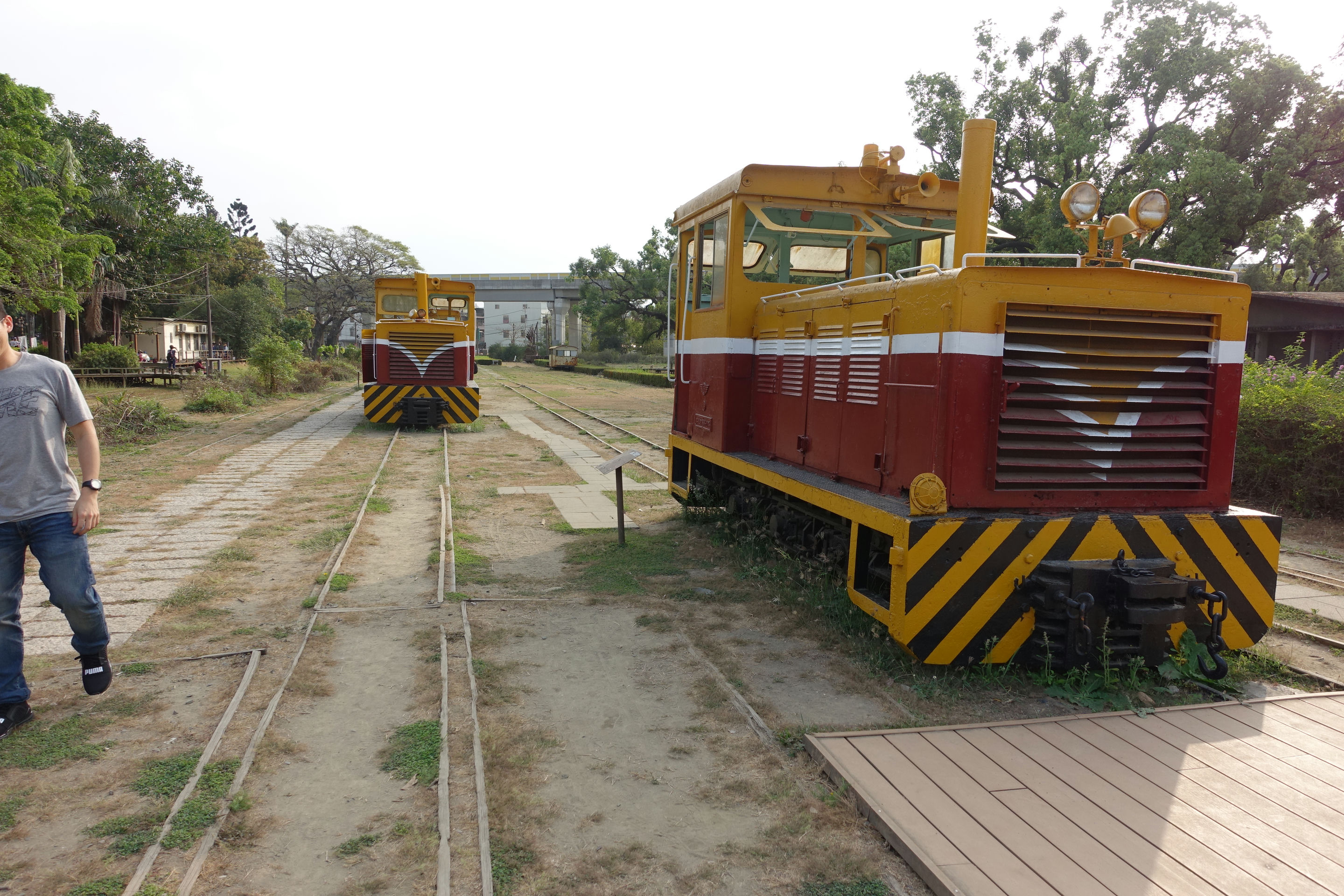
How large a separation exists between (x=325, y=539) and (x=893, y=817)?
6413mm

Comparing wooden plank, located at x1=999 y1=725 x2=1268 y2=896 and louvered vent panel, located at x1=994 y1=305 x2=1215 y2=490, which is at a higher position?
louvered vent panel, located at x1=994 y1=305 x2=1215 y2=490

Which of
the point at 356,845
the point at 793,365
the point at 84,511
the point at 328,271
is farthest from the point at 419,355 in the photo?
the point at 328,271

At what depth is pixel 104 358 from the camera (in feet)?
100.0

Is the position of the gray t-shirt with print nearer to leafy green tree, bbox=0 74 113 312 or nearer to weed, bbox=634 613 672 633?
weed, bbox=634 613 672 633

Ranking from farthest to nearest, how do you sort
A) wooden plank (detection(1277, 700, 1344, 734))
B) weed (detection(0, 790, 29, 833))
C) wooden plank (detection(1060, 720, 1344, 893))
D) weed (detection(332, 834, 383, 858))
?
wooden plank (detection(1277, 700, 1344, 734))
weed (detection(0, 790, 29, 833))
weed (detection(332, 834, 383, 858))
wooden plank (detection(1060, 720, 1344, 893))

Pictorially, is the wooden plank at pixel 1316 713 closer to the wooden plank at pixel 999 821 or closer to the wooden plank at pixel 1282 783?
the wooden plank at pixel 1282 783

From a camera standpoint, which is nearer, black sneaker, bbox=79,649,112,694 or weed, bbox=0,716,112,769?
weed, bbox=0,716,112,769

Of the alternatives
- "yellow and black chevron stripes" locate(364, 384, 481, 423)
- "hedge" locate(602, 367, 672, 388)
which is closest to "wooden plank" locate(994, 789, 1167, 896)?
"yellow and black chevron stripes" locate(364, 384, 481, 423)

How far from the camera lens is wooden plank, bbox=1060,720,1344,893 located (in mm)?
2871

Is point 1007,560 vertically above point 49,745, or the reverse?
point 1007,560

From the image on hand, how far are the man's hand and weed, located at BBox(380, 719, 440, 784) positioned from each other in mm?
1766

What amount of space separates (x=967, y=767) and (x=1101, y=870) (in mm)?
746

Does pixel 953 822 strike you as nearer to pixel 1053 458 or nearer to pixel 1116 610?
pixel 1116 610

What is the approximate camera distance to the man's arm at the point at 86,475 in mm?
3885
